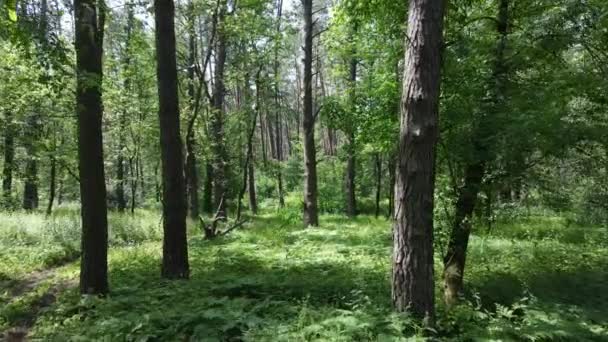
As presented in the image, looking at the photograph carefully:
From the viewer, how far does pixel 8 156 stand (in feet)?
54.4

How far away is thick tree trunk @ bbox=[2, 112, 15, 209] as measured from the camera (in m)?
13.7

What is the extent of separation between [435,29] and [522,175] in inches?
112

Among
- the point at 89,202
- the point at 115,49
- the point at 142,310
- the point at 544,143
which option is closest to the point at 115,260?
the point at 89,202

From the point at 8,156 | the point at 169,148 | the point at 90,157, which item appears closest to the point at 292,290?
the point at 169,148

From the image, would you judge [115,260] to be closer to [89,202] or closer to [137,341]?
[89,202]

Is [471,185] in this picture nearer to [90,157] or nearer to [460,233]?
[460,233]

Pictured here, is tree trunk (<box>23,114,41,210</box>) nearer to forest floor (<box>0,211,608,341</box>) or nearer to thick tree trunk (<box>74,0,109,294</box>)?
forest floor (<box>0,211,608,341</box>)

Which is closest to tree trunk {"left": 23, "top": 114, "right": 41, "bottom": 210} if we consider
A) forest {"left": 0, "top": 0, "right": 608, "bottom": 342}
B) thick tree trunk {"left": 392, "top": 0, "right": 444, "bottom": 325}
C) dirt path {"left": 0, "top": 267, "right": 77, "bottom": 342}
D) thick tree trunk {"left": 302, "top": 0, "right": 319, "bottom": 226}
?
forest {"left": 0, "top": 0, "right": 608, "bottom": 342}

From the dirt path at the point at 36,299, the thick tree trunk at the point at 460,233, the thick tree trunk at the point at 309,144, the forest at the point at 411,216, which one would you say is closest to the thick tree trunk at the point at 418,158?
the forest at the point at 411,216

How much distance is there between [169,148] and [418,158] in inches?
179

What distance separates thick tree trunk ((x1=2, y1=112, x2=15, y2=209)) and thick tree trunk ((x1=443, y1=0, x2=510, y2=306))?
43.2 feet

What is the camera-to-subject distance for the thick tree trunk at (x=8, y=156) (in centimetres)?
1373

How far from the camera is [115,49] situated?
24.8 meters

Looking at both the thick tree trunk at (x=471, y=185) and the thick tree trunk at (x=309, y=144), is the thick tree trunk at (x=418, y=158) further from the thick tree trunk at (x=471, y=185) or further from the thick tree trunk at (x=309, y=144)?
the thick tree trunk at (x=309, y=144)
